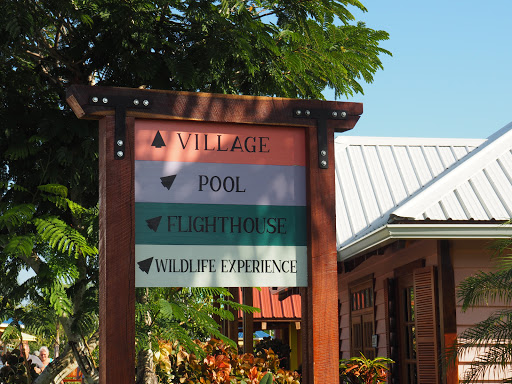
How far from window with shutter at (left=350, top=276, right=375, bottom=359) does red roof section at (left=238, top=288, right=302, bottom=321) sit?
9596 millimetres

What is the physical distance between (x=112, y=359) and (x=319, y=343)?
4.09 feet

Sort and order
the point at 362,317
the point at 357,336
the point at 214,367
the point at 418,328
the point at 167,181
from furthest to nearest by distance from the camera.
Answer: the point at 357,336, the point at 362,317, the point at 418,328, the point at 214,367, the point at 167,181

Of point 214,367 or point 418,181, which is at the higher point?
point 418,181

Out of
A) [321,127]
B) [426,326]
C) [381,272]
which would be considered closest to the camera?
[321,127]

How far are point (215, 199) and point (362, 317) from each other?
8753 mm

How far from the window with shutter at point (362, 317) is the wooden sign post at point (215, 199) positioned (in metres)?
7.54

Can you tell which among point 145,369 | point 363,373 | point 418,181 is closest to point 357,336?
point 418,181

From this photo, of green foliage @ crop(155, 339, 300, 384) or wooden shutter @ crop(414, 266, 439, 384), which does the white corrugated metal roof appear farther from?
green foliage @ crop(155, 339, 300, 384)

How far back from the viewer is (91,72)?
8031mm

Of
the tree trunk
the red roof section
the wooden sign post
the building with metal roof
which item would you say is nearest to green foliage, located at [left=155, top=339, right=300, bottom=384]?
the tree trunk

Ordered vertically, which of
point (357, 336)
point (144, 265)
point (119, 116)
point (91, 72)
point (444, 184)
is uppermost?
point (91, 72)

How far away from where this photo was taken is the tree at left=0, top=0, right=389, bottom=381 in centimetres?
686

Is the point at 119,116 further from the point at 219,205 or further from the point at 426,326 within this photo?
the point at 426,326

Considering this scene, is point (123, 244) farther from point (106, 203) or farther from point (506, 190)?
point (506, 190)
